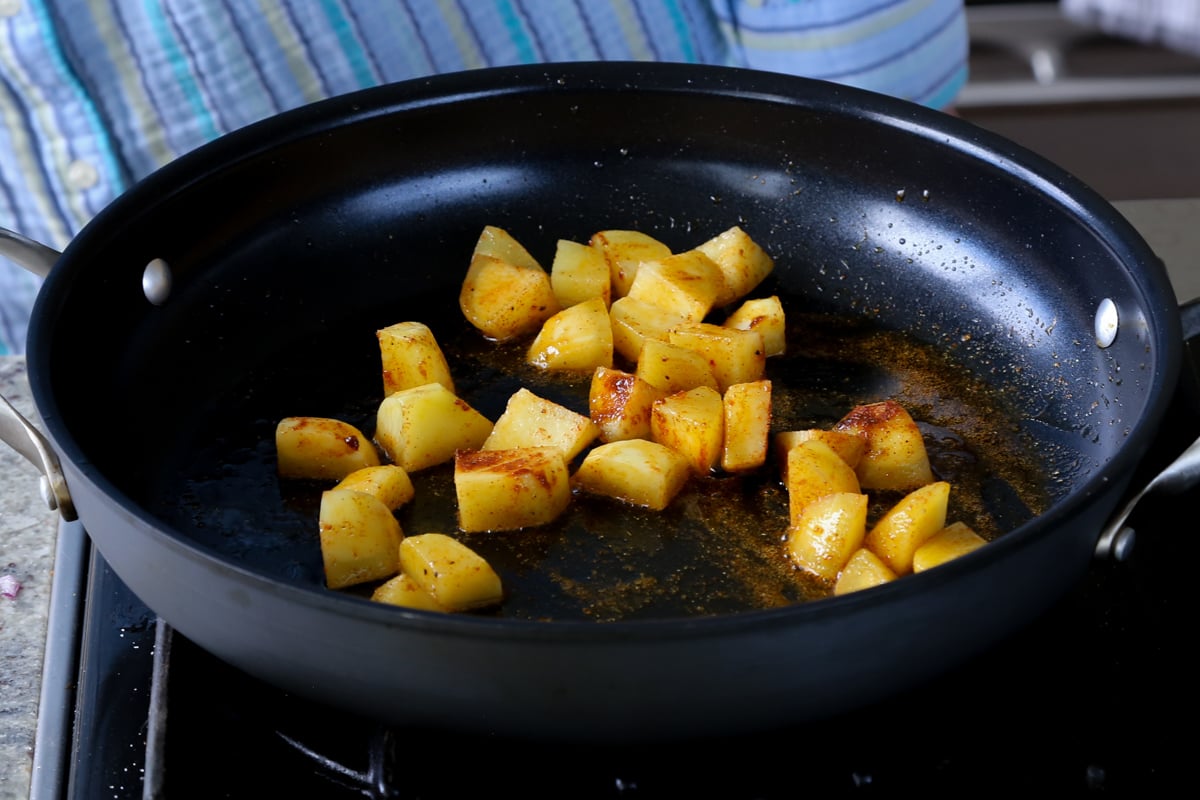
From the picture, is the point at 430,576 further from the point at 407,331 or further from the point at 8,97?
the point at 8,97

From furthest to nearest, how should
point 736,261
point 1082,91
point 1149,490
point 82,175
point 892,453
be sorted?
point 1082,91, point 82,175, point 736,261, point 892,453, point 1149,490

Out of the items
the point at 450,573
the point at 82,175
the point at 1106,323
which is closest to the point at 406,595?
the point at 450,573

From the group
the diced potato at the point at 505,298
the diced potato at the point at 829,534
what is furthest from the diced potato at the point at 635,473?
the diced potato at the point at 505,298

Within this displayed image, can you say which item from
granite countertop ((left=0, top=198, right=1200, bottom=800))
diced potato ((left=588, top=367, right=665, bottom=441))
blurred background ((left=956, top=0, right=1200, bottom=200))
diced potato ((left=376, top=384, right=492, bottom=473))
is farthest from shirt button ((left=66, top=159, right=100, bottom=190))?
blurred background ((left=956, top=0, right=1200, bottom=200))

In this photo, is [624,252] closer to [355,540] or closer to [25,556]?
[355,540]

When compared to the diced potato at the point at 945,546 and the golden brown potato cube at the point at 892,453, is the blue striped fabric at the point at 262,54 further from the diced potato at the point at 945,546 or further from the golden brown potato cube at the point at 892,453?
the diced potato at the point at 945,546

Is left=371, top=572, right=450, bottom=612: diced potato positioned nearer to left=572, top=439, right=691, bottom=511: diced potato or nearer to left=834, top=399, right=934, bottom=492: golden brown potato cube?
left=572, top=439, right=691, bottom=511: diced potato
